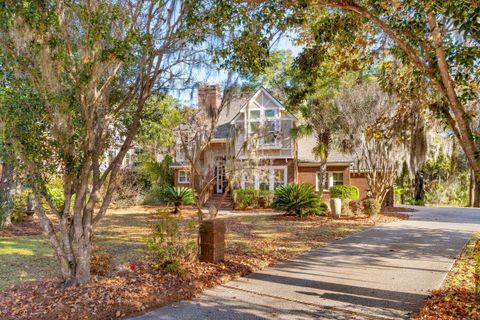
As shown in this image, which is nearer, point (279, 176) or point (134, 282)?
point (134, 282)

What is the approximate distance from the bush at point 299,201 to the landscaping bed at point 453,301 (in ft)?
34.4

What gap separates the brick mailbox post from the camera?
293 inches

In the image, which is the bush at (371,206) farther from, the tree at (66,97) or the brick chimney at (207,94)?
the tree at (66,97)

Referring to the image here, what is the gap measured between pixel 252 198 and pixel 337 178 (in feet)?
21.5

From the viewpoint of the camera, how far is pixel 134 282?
614 cm

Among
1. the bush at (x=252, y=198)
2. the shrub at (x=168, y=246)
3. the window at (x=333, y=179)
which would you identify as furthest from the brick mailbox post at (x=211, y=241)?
the window at (x=333, y=179)

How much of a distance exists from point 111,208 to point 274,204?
1005 centimetres

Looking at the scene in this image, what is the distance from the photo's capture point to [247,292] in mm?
6066

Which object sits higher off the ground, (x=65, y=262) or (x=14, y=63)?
(x=14, y=63)

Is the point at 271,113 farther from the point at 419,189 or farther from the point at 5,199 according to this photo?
the point at 419,189

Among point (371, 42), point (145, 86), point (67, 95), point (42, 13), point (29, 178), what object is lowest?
point (29, 178)

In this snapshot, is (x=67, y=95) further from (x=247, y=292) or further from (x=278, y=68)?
(x=278, y=68)

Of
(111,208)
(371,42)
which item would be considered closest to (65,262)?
(371,42)

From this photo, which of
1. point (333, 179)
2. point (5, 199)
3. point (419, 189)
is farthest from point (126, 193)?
point (419, 189)
